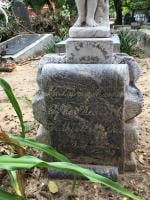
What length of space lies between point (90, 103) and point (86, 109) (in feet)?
0.19

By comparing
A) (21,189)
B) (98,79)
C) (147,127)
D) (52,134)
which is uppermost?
(98,79)

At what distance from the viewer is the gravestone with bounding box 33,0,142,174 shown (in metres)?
2.76

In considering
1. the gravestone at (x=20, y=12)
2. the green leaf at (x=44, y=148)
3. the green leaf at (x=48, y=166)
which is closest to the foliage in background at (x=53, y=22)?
the gravestone at (x=20, y=12)

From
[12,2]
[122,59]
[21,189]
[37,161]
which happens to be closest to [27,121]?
[122,59]

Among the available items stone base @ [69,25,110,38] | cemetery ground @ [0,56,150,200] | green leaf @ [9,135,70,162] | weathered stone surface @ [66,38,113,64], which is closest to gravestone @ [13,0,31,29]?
cemetery ground @ [0,56,150,200]

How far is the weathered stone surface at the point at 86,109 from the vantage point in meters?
2.74

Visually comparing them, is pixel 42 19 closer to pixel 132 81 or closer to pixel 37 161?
pixel 132 81

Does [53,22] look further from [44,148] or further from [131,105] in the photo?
[44,148]

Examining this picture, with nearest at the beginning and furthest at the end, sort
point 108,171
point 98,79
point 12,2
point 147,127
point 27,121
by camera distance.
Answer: point 98,79, point 108,171, point 147,127, point 27,121, point 12,2

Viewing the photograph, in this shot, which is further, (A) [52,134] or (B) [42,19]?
(B) [42,19]

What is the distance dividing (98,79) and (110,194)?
32.0 inches

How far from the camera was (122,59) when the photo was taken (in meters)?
3.16

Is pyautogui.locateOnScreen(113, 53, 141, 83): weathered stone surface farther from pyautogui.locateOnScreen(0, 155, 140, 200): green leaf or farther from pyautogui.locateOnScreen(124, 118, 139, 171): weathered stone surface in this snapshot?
pyautogui.locateOnScreen(0, 155, 140, 200): green leaf

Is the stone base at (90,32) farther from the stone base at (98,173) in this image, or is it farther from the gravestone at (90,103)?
the stone base at (98,173)
